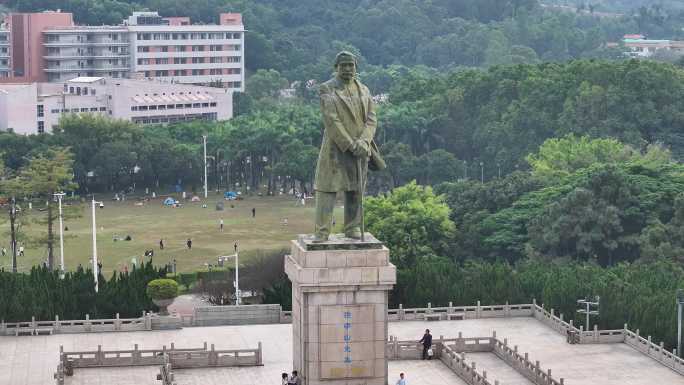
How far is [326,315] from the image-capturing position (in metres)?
45.8

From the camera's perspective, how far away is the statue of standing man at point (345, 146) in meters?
45.8

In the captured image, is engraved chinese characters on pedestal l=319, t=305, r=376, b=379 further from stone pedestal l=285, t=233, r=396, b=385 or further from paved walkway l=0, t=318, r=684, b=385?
paved walkway l=0, t=318, r=684, b=385

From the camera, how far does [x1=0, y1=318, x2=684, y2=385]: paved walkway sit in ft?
180

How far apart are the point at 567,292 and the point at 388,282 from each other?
2054cm

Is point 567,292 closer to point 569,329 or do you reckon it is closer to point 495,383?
point 569,329

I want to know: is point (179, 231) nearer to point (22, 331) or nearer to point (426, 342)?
point (22, 331)

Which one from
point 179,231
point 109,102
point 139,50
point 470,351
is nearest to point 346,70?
point 470,351

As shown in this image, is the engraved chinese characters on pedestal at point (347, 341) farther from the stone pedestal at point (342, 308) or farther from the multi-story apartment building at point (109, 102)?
the multi-story apartment building at point (109, 102)

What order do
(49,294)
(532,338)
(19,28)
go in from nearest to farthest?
(532,338) → (49,294) → (19,28)

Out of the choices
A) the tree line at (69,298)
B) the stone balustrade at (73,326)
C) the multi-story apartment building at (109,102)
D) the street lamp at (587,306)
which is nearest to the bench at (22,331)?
the stone balustrade at (73,326)

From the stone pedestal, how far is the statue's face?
4.02 m

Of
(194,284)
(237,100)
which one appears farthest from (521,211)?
(237,100)

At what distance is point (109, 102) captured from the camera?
14588 cm

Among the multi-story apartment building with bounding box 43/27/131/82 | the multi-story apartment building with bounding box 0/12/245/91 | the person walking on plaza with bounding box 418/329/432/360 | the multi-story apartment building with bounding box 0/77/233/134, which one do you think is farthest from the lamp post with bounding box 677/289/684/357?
the multi-story apartment building with bounding box 43/27/131/82
